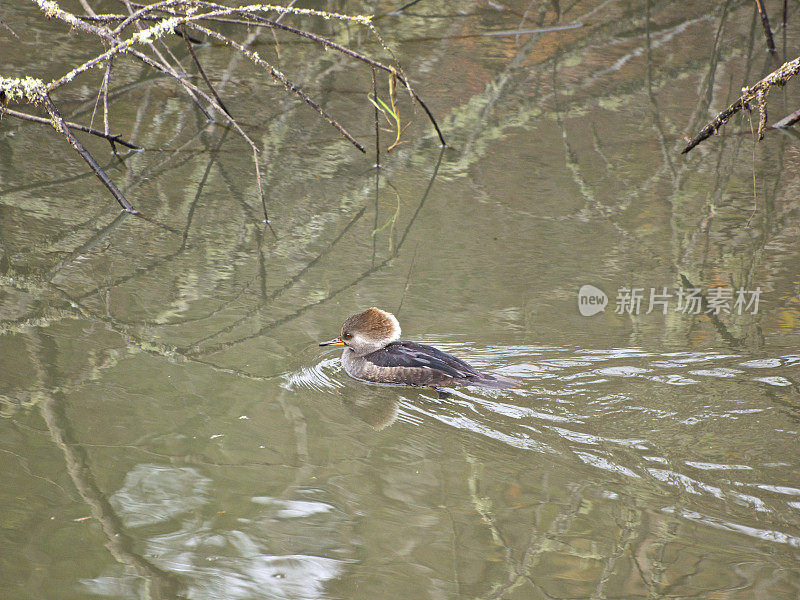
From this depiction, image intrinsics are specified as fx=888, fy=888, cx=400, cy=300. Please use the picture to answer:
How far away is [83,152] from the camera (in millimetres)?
6430

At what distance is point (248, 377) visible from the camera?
491cm

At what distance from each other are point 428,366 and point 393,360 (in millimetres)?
261

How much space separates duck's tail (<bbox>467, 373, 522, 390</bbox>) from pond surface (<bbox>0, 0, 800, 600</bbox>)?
7 centimetres

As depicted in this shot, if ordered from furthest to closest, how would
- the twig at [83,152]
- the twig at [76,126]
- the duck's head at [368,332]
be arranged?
the twig at [76,126]
the twig at [83,152]
the duck's head at [368,332]

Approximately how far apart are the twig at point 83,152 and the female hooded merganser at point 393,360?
90.8 inches

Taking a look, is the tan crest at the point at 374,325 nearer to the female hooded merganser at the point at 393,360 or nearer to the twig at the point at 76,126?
the female hooded merganser at the point at 393,360

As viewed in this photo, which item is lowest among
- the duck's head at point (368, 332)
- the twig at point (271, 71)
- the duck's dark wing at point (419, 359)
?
the duck's dark wing at point (419, 359)

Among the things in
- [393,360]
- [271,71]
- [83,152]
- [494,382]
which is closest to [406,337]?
[393,360]

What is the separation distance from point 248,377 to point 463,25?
8206 mm

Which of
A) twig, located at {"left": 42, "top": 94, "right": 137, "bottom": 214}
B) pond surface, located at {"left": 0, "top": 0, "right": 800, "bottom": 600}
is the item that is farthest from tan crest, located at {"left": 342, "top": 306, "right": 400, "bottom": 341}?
twig, located at {"left": 42, "top": 94, "right": 137, "bottom": 214}

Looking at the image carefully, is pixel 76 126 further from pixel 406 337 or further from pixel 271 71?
pixel 406 337

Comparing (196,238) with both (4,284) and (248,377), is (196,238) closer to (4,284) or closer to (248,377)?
(4,284)

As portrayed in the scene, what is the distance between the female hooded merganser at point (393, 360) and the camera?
5.13m

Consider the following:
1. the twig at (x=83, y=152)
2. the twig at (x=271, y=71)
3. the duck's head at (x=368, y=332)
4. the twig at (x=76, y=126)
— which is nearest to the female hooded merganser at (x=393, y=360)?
the duck's head at (x=368, y=332)
